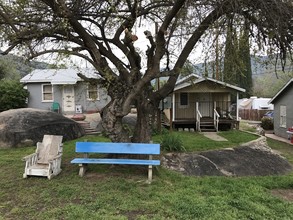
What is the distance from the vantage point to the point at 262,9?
579cm

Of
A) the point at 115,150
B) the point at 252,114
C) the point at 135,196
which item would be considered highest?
the point at 115,150

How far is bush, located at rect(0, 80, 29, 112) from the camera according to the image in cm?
2075

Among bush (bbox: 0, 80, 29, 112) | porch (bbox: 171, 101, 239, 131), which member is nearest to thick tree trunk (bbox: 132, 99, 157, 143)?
porch (bbox: 171, 101, 239, 131)

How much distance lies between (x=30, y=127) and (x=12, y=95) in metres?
10.9

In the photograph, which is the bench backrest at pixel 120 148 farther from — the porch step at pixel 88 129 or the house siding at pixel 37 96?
the house siding at pixel 37 96

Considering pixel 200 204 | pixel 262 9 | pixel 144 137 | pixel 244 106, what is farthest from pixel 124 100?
pixel 244 106

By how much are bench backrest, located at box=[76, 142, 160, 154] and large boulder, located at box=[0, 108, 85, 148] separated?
6.19 metres

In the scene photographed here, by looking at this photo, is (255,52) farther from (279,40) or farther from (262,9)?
(262,9)

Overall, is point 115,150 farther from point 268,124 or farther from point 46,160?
point 268,124

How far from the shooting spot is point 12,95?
70.0 ft

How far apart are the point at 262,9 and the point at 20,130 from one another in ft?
33.8

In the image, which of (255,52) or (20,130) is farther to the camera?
(20,130)

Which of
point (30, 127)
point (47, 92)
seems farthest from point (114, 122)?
point (47, 92)

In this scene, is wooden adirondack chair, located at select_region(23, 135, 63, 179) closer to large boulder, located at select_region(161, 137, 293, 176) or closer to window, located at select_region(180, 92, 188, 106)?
large boulder, located at select_region(161, 137, 293, 176)
